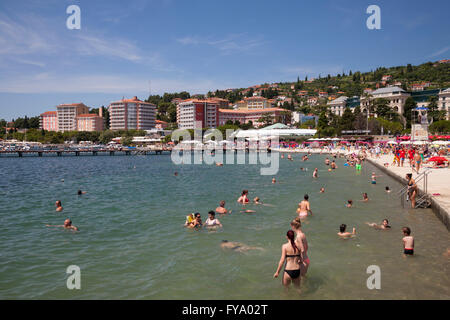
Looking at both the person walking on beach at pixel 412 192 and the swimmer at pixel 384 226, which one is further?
the person walking on beach at pixel 412 192

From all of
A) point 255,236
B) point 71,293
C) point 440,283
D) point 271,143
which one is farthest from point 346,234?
point 271,143

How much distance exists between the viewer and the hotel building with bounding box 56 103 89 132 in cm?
16775

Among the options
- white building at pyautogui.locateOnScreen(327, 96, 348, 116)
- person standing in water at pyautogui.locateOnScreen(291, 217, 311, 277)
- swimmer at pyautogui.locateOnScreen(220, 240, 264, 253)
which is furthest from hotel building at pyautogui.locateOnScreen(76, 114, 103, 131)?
person standing in water at pyautogui.locateOnScreen(291, 217, 311, 277)

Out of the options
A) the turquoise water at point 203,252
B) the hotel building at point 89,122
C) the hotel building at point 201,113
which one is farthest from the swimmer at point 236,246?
the hotel building at point 89,122

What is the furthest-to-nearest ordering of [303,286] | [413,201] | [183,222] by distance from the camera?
[413,201] → [183,222] → [303,286]

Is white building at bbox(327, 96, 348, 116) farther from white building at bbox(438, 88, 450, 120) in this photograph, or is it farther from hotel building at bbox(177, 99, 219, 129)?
hotel building at bbox(177, 99, 219, 129)

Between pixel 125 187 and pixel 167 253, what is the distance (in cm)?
1555

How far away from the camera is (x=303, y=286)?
6.88 m

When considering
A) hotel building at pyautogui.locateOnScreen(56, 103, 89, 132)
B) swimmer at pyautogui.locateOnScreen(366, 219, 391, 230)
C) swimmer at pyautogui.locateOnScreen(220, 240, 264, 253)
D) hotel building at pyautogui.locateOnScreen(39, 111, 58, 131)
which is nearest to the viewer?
swimmer at pyautogui.locateOnScreen(220, 240, 264, 253)

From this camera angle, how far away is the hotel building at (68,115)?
167750mm

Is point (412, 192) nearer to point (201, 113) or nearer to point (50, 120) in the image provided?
point (201, 113)

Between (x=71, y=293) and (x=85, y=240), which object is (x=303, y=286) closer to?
(x=71, y=293)

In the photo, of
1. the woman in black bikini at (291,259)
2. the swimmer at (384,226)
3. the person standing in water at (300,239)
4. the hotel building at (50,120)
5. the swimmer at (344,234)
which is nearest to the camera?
the woman in black bikini at (291,259)

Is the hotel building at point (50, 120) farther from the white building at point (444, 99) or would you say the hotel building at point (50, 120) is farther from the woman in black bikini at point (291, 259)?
the woman in black bikini at point (291, 259)
